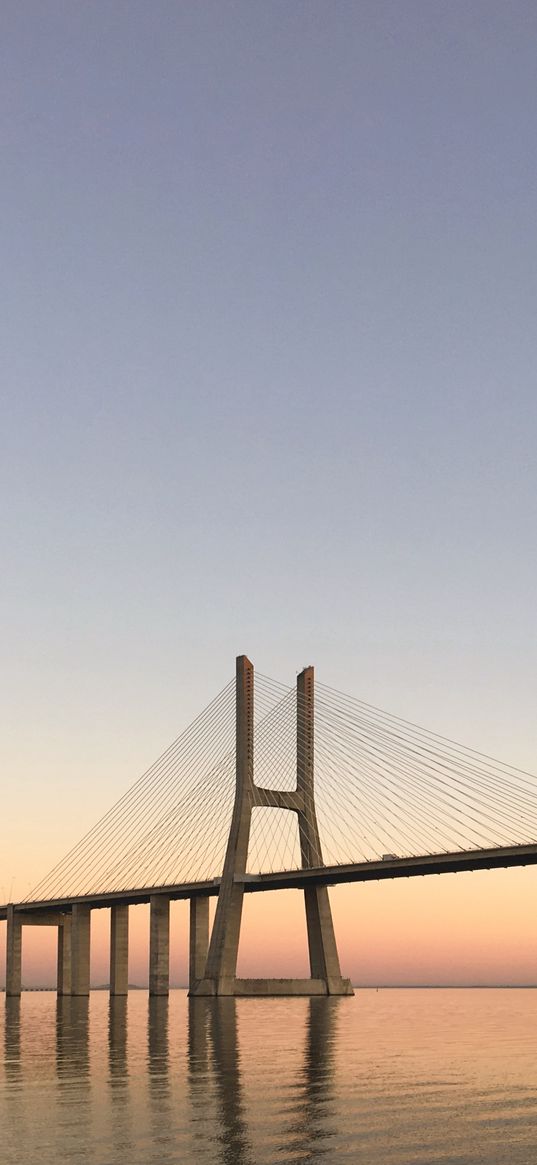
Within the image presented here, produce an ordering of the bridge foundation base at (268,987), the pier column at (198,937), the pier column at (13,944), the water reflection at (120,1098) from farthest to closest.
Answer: the pier column at (13,944)
the pier column at (198,937)
the bridge foundation base at (268,987)
the water reflection at (120,1098)

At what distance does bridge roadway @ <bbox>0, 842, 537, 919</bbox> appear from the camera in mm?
69438

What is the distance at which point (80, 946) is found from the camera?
113m

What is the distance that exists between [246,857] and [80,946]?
33.5 m

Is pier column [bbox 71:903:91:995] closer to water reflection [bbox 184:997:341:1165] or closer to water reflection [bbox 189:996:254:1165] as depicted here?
water reflection [bbox 189:996:254:1165]

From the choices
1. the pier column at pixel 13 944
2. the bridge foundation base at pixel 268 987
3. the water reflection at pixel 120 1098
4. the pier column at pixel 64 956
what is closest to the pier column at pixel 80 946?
the pier column at pixel 64 956

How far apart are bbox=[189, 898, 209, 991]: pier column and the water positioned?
55668mm

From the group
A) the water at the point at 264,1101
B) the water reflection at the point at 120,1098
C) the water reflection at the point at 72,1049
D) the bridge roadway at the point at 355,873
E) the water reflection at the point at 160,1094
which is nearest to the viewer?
the water at the point at 264,1101

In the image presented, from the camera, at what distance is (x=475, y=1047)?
155 feet

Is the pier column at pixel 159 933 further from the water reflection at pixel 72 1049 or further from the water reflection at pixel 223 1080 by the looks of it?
the water reflection at pixel 223 1080

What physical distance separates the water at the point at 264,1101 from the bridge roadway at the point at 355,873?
66.5ft

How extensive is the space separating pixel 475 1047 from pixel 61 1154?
102ft

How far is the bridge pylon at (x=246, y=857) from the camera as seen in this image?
85.8m

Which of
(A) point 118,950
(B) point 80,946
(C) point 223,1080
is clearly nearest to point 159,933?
(B) point 80,946

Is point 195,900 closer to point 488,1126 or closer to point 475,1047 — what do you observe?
point 475,1047
